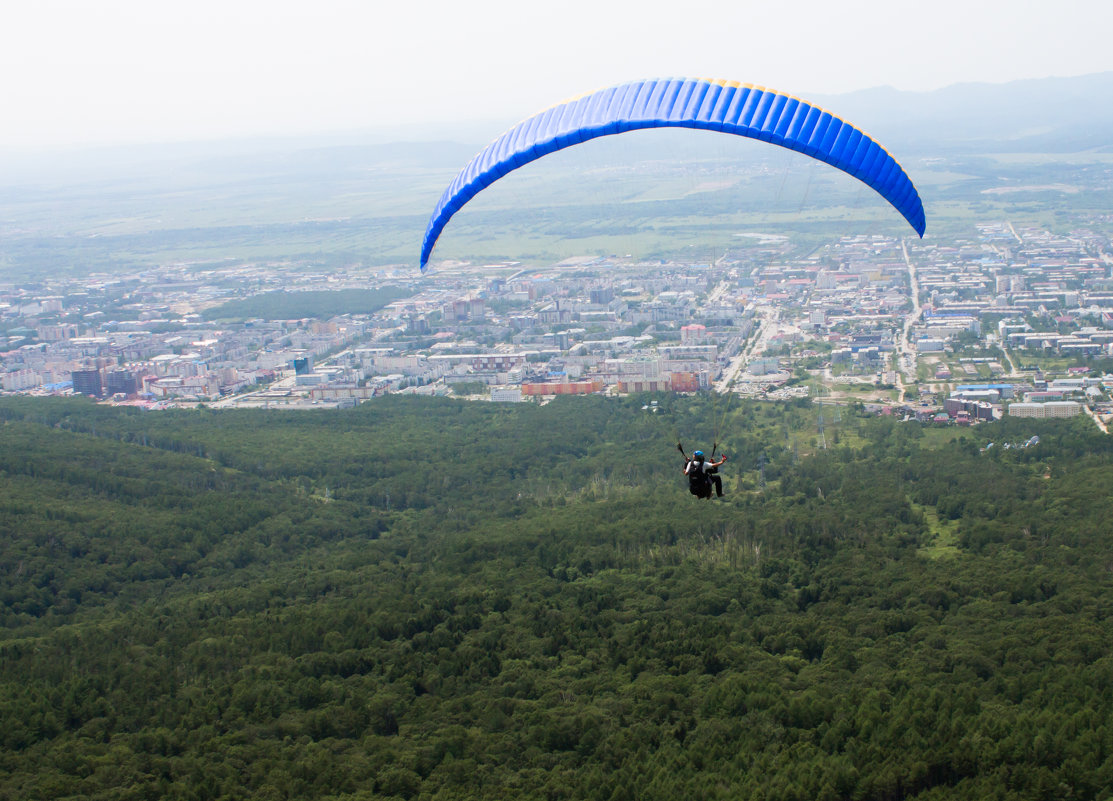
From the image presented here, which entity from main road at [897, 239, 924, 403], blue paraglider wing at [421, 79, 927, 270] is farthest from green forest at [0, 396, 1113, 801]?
main road at [897, 239, 924, 403]

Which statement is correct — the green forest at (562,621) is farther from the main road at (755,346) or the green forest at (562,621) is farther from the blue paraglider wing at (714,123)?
the main road at (755,346)

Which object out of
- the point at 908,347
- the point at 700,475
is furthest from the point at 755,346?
the point at 700,475

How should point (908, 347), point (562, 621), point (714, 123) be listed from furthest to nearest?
point (908, 347), point (562, 621), point (714, 123)

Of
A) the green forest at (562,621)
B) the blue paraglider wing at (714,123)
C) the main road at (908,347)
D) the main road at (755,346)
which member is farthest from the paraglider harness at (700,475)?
the main road at (908,347)

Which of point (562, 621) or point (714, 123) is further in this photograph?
point (562, 621)

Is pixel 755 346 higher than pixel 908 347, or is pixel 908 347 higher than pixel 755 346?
pixel 755 346

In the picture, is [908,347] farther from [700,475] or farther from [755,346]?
[700,475]

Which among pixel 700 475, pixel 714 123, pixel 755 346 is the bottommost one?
pixel 755 346
